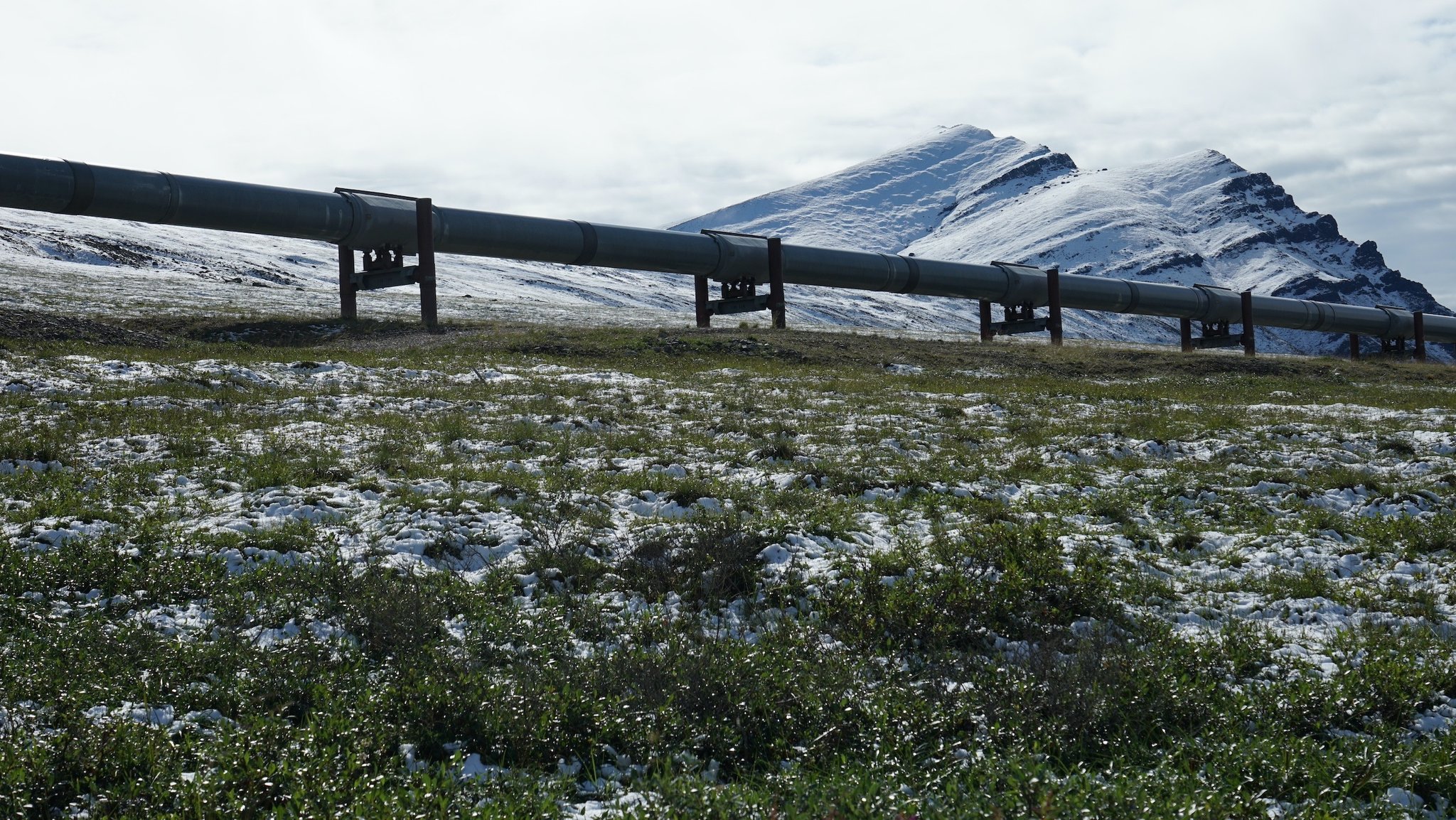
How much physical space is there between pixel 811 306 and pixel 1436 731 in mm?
105246

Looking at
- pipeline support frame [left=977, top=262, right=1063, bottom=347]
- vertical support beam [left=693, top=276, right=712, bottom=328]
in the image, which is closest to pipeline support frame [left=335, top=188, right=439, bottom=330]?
vertical support beam [left=693, top=276, right=712, bottom=328]

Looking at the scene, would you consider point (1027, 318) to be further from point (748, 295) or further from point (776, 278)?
point (748, 295)

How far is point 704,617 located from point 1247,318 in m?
45.0

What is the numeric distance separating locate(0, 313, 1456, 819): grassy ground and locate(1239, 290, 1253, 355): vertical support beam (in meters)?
33.0

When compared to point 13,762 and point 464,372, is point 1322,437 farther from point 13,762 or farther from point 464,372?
point 13,762

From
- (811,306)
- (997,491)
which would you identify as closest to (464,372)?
(997,491)

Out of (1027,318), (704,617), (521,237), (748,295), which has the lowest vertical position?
(704,617)

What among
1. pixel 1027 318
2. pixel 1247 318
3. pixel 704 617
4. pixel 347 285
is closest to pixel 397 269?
pixel 347 285

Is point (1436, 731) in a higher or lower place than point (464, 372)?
lower

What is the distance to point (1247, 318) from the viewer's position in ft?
150

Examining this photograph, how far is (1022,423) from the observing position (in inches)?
621

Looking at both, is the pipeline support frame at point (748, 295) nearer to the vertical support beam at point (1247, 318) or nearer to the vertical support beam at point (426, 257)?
the vertical support beam at point (426, 257)

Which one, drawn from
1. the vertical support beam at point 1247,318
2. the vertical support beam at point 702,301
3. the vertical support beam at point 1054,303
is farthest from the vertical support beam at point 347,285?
the vertical support beam at point 1247,318

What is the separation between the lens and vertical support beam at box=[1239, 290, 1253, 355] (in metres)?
45.0
